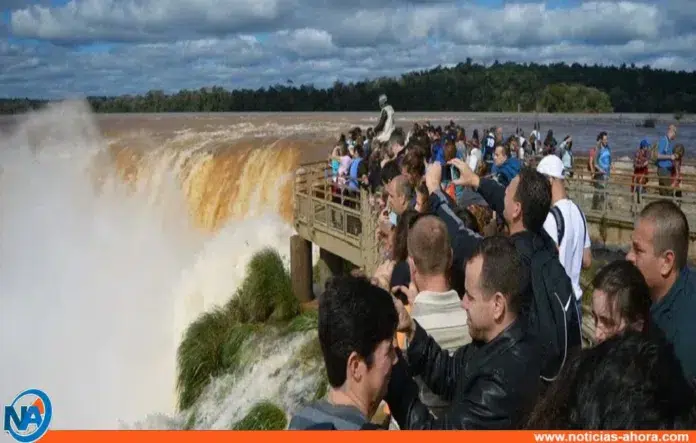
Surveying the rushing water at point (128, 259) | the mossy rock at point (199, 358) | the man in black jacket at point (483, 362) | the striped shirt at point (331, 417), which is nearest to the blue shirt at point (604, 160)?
the rushing water at point (128, 259)

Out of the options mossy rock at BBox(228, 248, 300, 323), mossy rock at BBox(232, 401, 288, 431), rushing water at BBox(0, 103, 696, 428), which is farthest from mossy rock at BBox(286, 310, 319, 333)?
mossy rock at BBox(232, 401, 288, 431)

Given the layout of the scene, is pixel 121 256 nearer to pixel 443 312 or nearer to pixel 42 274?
pixel 42 274

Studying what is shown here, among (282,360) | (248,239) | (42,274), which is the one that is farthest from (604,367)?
(42,274)

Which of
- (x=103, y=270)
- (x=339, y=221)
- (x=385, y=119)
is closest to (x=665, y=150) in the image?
(x=385, y=119)

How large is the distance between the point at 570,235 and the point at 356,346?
2380 mm

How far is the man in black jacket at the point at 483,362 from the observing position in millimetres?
2334

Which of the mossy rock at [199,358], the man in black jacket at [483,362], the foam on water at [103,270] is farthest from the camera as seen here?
the foam on water at [103,270]

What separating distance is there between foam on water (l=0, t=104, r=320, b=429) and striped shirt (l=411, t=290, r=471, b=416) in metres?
6.45

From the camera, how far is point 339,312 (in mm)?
2180

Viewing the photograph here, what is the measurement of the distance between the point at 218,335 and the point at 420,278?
855 cm

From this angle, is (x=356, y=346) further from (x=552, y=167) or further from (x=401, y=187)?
(x=552, y=167)

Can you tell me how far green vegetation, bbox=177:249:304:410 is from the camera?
10312 millimetres

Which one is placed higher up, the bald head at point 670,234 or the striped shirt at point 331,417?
the bald head at point 670,234

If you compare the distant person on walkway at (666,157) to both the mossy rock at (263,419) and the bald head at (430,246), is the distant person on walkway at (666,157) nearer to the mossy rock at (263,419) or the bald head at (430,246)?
the mossy rock at (263,419)
